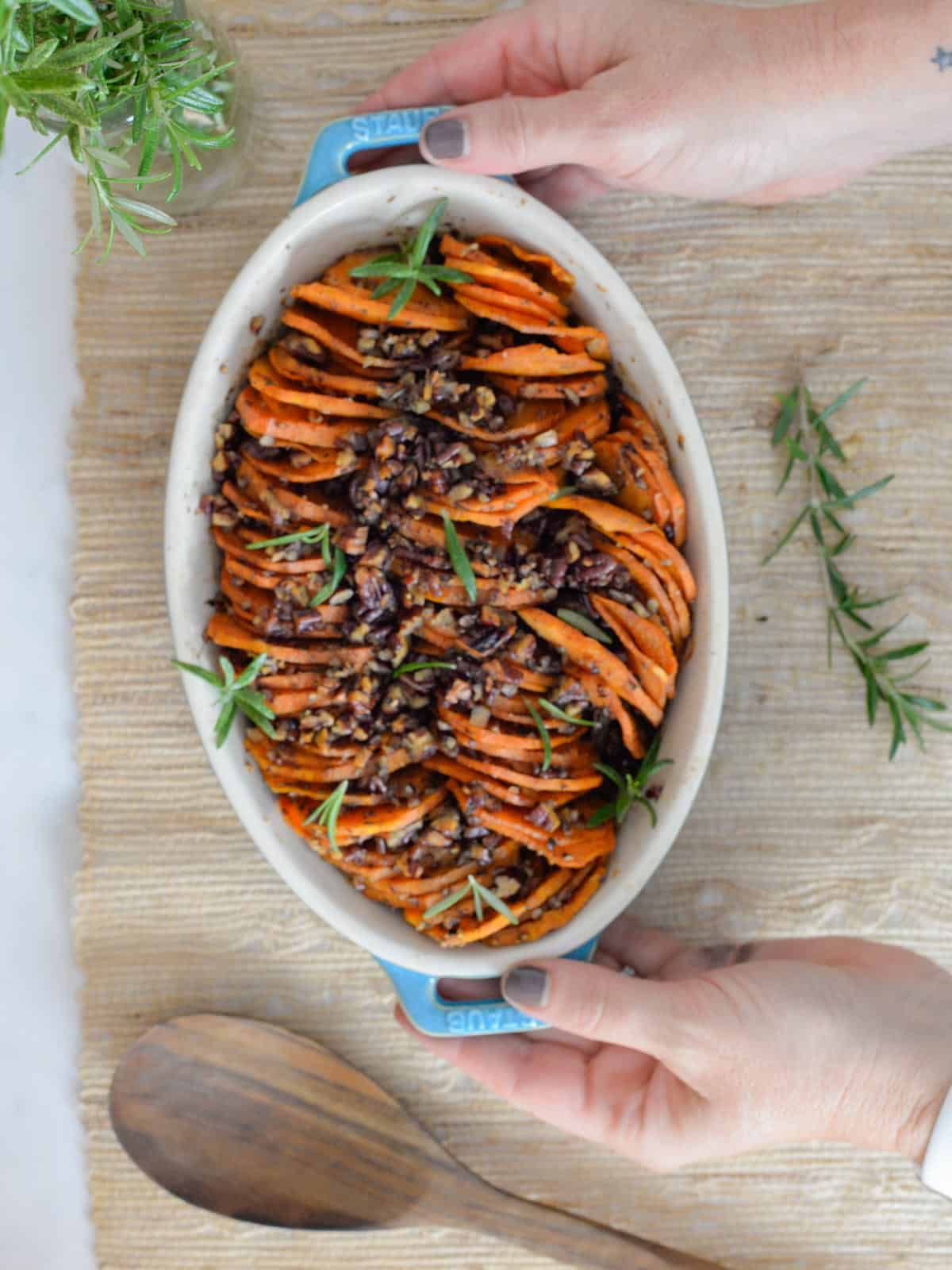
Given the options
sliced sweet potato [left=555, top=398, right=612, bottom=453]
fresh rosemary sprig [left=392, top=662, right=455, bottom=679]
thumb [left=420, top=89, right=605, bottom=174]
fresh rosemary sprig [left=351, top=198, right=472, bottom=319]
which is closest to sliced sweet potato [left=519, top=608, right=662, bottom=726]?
fresh rosemary sprig [left=392, top=662, right=455, bottom=679]

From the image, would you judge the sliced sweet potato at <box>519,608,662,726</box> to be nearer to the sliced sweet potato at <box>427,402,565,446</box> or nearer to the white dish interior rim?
the white dish interior rim

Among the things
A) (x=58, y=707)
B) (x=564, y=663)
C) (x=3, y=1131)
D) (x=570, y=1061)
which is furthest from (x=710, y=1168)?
(x=58, y=707)

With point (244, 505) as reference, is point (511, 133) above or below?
above

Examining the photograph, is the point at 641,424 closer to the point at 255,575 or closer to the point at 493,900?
the point at 255,575

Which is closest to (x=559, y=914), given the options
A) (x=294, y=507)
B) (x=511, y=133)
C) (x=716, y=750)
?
(x=716, y=750)

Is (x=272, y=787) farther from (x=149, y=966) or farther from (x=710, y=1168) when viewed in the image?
(x=710, y=1168)
